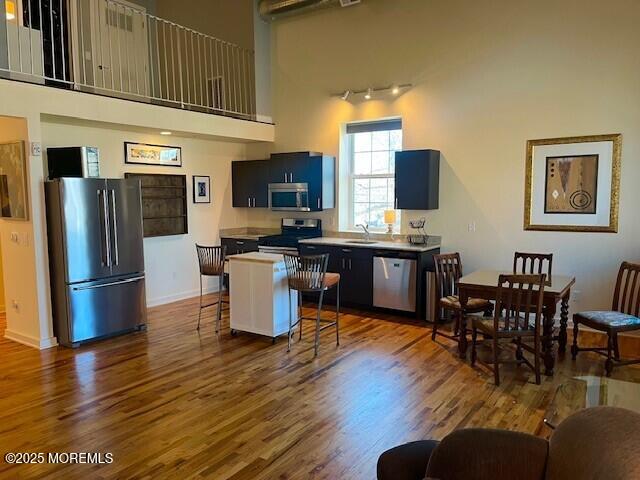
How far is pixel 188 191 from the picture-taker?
6922mm

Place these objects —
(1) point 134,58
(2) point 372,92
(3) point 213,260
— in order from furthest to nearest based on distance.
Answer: (1) point 134,58
(2) point 372,92
(3) point 213,260

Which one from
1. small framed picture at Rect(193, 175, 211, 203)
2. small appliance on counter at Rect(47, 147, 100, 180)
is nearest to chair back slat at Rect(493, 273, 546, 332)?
small appliance on counter at Rect(47, 147, 100, 180)

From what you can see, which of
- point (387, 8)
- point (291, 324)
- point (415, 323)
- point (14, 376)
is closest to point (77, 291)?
point (14, 376)

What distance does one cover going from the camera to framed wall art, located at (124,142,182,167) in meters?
6.16

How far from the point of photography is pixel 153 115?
5.66m

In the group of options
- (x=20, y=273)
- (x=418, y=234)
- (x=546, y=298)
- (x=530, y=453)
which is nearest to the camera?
(x=530, y=453)

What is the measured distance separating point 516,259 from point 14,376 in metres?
4.83

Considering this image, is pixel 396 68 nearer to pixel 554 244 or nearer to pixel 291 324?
pixel 554 244

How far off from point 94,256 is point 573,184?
5.02 metres

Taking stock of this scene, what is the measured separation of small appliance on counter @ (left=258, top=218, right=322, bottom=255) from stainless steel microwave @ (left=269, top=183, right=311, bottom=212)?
0.97 feet

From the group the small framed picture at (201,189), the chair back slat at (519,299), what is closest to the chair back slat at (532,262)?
the chair back slat at (519,299)

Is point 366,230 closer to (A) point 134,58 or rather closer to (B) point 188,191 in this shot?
(B) point 188,191

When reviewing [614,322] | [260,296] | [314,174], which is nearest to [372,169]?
[314,174]

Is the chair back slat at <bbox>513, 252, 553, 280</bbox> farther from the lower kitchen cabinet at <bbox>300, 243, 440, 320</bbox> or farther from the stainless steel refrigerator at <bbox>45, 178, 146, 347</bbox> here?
the stainless steel refrigerator at <bbox>45, 178, 146, 347</bbox>
